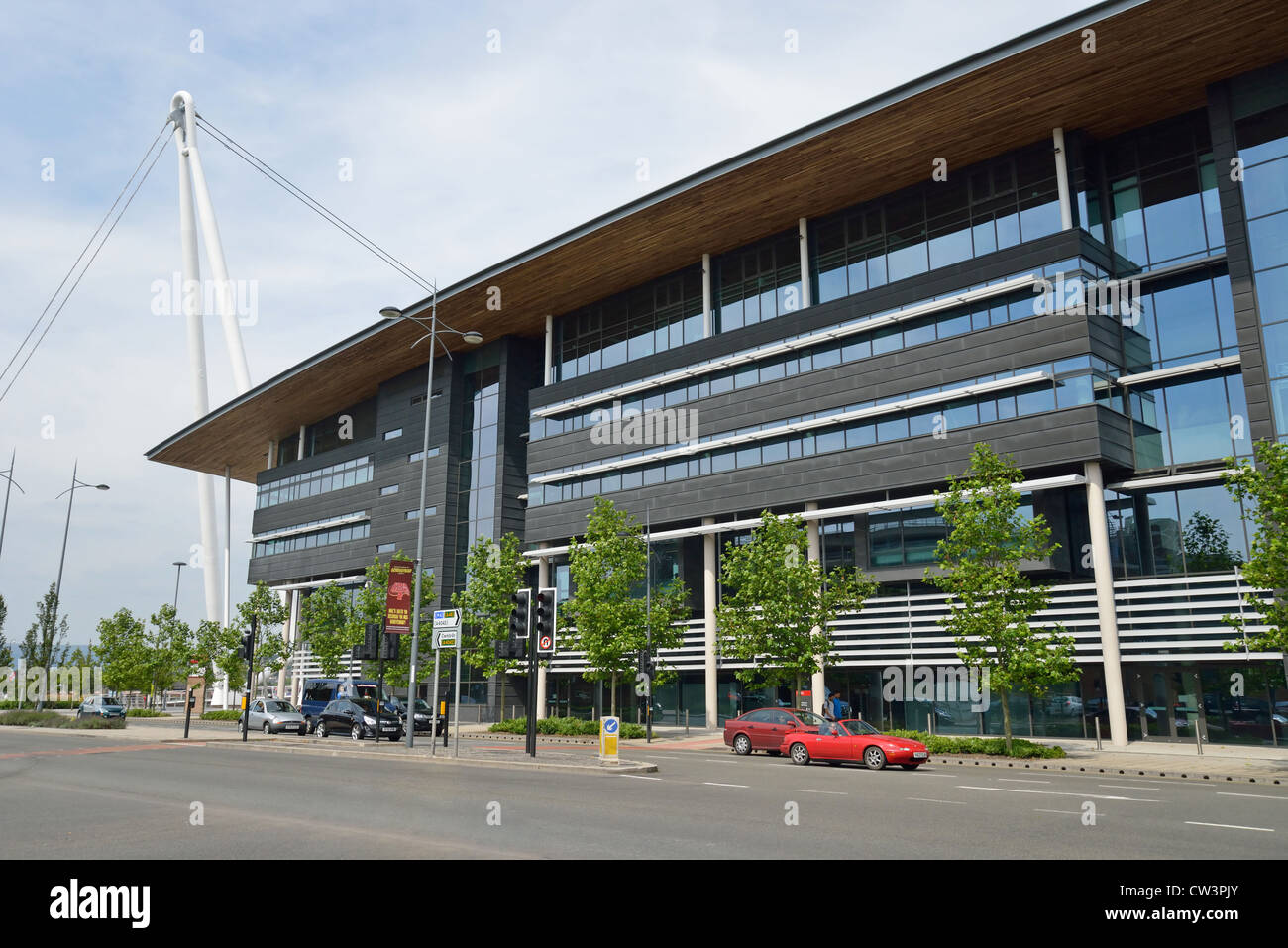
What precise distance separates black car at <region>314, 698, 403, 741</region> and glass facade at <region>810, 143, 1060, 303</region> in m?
26.3

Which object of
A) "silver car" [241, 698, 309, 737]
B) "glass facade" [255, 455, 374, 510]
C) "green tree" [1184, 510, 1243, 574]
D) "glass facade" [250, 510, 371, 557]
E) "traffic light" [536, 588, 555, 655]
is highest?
"glass facade" [255, 455, 374, 510]

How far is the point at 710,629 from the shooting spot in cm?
4391

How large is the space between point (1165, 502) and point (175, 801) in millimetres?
32954

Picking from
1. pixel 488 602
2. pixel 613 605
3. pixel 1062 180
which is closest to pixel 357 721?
pixel 488 602

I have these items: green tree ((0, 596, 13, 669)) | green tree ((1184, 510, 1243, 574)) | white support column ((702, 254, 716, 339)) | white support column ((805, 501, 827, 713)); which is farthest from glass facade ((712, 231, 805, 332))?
green tree ((0, 596, 13, 669))

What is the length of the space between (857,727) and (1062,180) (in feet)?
76.6

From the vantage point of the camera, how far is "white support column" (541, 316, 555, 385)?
54.1 meters

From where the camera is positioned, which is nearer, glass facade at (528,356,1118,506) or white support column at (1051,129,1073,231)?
glass facade at (528,356,1118,506)

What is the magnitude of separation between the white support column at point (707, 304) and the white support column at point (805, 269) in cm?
549

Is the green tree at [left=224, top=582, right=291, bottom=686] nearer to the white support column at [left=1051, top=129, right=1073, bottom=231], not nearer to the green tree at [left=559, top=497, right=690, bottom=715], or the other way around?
the green tree at [left=559, top=497, right=690, bottom=715]

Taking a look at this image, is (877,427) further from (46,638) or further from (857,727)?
(46,638)

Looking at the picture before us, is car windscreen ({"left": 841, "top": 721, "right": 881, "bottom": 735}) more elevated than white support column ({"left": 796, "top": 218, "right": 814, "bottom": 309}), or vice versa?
white support column ({"left": 796, "top": 218, "right": 814, "bottom": 309})

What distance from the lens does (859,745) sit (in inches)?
949
